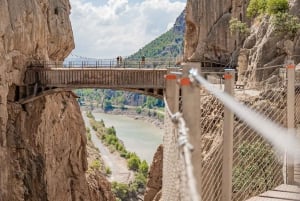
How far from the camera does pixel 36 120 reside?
21781 millimetres

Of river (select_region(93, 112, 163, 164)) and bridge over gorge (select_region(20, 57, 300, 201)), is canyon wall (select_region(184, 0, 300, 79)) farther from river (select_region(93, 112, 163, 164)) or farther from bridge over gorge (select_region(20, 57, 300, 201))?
river (select_region(93, 112, 163, 164))

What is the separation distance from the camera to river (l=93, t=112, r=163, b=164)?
345 ft

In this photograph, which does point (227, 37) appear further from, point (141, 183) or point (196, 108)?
point (141, 183)

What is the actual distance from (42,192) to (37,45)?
6.64 m

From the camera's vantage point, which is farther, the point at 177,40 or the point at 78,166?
the point at 177,40

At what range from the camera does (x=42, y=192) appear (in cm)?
2189

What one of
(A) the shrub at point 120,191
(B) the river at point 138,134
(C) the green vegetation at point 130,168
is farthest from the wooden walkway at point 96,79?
(B) the river at point 138,134

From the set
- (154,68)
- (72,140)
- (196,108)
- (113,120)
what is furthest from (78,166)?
(113,120)

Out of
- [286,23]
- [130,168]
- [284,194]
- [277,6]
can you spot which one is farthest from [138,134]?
[284,194]

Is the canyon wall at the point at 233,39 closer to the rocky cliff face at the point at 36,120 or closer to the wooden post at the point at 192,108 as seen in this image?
the rocky cliff face at the point at 36,120

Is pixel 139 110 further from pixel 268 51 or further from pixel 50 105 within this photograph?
pixel 268 51

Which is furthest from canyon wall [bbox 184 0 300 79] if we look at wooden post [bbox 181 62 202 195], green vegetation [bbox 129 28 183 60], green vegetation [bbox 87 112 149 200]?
green vegetation [bbox 129 28 183 60]

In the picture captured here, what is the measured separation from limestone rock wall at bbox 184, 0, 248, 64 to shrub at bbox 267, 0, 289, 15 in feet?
27.4

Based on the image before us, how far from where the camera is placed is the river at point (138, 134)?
10512cm
